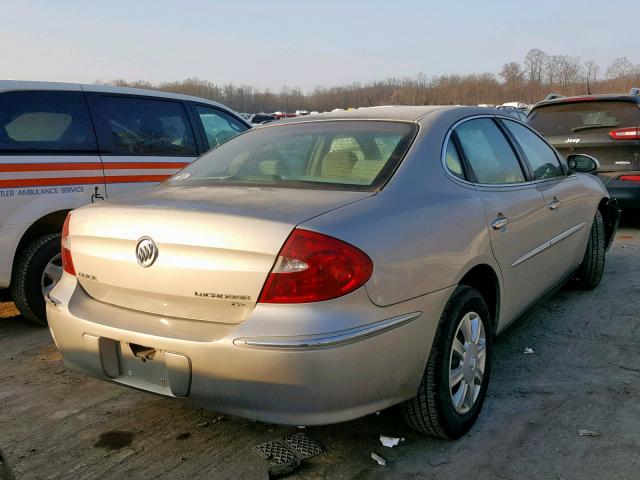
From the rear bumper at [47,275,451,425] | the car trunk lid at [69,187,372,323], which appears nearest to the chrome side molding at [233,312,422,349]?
the rear bumper at [47,275,451,425]

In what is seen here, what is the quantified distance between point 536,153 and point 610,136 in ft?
11.3

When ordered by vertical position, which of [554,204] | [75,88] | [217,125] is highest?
[75,88]

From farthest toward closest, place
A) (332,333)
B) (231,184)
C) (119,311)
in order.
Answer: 1. (231,184)
2. (119,311)
3. (332,333)

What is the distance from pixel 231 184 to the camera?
280cm

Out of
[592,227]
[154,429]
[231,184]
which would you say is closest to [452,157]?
[231,184]

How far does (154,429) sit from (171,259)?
1.03 m

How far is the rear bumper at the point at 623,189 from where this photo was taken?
6855mm

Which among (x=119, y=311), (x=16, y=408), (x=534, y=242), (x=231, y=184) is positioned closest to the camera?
(x=119, y=311)

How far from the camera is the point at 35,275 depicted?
4.26 meters

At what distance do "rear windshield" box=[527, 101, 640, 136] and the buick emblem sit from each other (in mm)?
6169

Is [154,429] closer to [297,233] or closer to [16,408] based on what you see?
[16,408]

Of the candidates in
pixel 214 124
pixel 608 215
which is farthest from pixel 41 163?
pixel 608 215

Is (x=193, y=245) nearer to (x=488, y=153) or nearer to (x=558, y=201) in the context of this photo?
Answer: (x=488, y=153)

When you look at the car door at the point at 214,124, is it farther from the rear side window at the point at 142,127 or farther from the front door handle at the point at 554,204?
the front door handle at the point at 554,204
